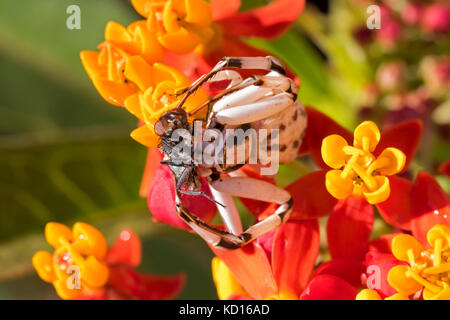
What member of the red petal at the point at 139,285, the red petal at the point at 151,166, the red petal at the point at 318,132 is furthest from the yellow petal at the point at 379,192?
the red petal at the point at 139,285

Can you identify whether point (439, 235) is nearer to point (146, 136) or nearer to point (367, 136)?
point (367, 136)

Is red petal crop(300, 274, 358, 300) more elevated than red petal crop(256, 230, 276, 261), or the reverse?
red petal crop(256, 230, 276, 261)

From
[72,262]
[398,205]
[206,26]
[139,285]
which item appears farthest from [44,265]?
[398,205]

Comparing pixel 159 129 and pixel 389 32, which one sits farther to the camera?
pixel 389 32

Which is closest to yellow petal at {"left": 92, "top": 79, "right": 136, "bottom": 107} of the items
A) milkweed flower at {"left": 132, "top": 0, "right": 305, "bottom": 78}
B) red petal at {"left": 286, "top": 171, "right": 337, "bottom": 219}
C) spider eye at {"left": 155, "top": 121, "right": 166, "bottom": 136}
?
milkweed flower at {"left": 132, "top": 0, "right": 305, "bottom": 78}

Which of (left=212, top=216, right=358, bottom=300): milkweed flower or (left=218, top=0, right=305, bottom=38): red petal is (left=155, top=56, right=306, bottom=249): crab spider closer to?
(left=212, top=216, right=358, bottom=300): milkweed flower

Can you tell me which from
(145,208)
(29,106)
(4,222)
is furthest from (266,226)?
(29,106)
